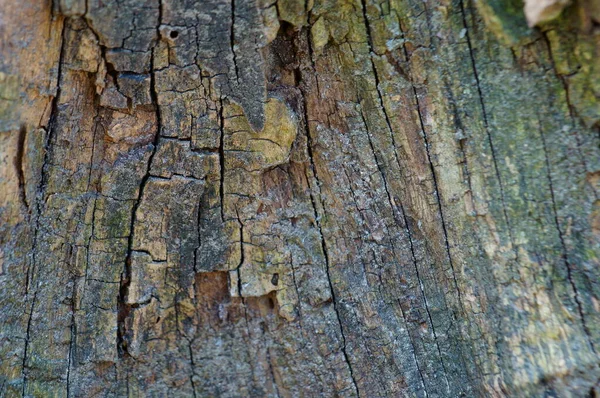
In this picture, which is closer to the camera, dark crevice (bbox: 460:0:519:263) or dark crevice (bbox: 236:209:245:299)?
dark crevice (bbox: 460:0:519:263)

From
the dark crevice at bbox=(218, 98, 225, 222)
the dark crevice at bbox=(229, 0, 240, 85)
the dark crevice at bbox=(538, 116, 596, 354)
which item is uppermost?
the dark crevice at bbox=(229, 0, 240, 85)

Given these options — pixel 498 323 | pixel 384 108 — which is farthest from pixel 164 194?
pixel 498 323

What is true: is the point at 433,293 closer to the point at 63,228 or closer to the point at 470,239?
the point at 470,239

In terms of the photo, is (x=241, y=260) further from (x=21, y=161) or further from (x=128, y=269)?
(x=21, y=161)

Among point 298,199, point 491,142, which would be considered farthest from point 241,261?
point 491,142

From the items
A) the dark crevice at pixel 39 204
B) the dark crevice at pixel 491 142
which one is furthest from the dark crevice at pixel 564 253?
the dark crevice at pixel 39 204

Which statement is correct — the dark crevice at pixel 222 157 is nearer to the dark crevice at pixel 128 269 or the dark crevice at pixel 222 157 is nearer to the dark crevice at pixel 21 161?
the dark crevice at pixel 128 269

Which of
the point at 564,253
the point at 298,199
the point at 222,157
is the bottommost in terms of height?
the point at 564,253

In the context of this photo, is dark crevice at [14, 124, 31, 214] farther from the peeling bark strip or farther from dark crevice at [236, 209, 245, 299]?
dark crevice at [236, 209, 245, 299]

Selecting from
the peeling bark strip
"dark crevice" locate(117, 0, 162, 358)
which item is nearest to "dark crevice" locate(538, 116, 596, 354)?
the peeling bark strip
